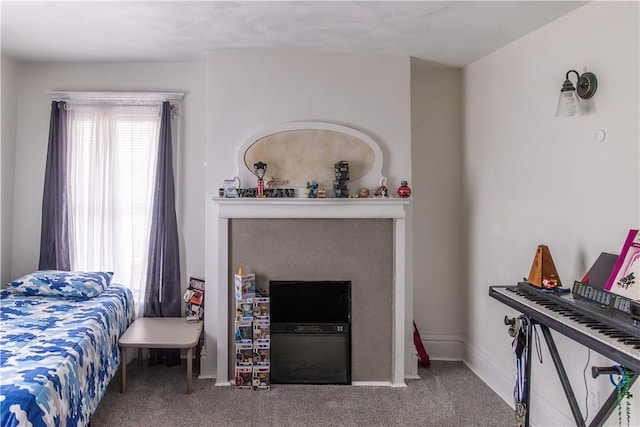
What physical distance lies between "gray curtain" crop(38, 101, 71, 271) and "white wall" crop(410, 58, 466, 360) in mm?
3067

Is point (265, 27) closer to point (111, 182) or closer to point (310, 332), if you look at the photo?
point (111, 182)

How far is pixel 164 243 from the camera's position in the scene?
3.51m

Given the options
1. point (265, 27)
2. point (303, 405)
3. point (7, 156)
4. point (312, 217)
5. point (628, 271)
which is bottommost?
point (303, 405)

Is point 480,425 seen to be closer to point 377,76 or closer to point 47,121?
point 377,76

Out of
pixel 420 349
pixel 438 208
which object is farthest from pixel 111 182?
pixel 420 349

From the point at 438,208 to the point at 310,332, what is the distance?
1.58 metres

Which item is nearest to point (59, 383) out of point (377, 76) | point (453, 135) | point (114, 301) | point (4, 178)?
point (114, 301)

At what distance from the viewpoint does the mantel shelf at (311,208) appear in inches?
124

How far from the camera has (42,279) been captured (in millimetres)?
3244

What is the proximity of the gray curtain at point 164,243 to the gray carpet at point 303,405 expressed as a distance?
1.79ft

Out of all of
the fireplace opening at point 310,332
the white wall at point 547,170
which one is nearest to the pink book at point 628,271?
the white wall at point 547,170

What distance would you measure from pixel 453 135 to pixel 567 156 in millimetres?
1360

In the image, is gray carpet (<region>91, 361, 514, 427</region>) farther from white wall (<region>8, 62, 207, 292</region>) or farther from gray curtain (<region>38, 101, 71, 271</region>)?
gray curtain (<region>38, 101, 71, 271</region>)

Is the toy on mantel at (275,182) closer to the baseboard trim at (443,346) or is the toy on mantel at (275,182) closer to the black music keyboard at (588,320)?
the black music keyboard at (588,320)
